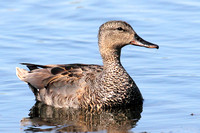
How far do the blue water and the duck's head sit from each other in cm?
126

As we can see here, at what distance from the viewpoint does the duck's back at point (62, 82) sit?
1164cm

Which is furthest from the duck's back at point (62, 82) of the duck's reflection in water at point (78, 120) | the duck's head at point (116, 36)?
the duck's head at point (116, 36)

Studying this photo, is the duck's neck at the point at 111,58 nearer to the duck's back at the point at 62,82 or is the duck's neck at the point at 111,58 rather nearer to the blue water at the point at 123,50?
the duck's back at the point at 62,82

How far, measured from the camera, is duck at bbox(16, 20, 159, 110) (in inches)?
451

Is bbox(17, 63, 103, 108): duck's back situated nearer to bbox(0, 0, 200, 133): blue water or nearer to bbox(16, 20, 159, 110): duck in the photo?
bbox(16, 20, 159, 110): duck

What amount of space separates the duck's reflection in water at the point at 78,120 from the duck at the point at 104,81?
176 mm

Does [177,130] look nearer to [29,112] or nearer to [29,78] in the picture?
[29,112]

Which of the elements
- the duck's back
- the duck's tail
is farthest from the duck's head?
the duck's tail

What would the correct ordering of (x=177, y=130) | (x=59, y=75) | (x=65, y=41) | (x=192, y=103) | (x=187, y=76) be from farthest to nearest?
1. (x=65, y=41)
2. (x=187, y=76)
3. (x=59, y=75)
4. (x=192, y=103)
5. (x=177, y=130)

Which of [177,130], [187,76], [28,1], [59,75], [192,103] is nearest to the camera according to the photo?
[177,130]

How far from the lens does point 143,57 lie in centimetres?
1438

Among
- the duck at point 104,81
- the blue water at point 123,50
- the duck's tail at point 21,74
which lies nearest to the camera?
the blue water at point 123,50

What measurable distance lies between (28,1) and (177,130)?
33.4ft

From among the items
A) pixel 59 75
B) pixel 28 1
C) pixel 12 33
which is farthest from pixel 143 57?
pixel 28 1
